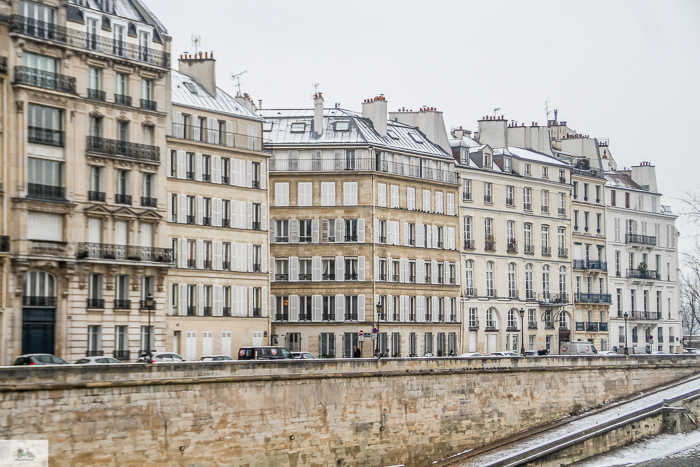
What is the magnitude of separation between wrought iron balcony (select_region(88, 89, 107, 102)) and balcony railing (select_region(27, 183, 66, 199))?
4.93m

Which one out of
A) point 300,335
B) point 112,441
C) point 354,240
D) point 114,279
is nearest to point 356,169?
point 354,240

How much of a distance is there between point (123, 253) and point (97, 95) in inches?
303

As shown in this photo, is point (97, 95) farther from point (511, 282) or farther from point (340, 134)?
point (511, 282)

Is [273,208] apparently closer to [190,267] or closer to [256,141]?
[256,141]

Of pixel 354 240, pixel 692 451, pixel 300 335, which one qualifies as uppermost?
pixel 354 240

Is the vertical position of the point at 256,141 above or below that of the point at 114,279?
above

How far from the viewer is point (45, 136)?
4962 centimetres

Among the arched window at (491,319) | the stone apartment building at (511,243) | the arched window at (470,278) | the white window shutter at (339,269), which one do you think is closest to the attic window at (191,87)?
the white window shutter at (339,269)

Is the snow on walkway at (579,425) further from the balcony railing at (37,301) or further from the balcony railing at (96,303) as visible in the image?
the balcony railing at (37,301)

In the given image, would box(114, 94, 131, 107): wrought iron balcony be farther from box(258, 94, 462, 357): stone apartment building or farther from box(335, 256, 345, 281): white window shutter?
box(335, 256, 345, 281): white window shutter

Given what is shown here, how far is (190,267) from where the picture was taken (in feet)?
197

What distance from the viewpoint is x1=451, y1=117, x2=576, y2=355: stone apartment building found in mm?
76250

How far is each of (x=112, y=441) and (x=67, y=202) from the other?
15.8m

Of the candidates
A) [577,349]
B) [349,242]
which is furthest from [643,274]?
[349,242]
